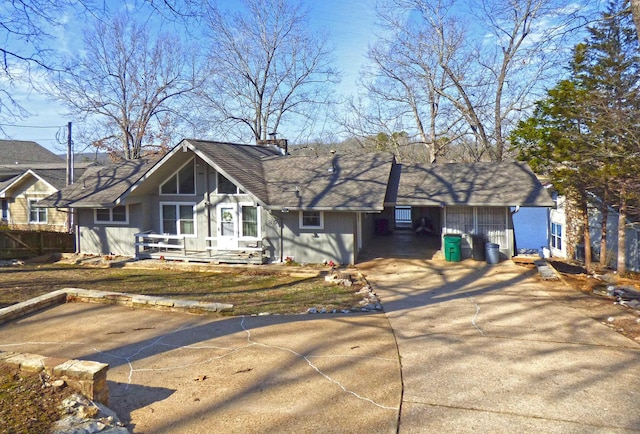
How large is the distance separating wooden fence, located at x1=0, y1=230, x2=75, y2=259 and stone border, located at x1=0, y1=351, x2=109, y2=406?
1714 centimetres

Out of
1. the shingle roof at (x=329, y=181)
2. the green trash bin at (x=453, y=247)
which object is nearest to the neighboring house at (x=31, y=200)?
the shingle roof at (x=329, y=181)

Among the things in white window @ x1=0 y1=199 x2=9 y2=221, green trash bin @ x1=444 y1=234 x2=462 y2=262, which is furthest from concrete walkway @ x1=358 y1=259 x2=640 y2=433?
white window @ x1=0 y1=199 x2=9 y2=221

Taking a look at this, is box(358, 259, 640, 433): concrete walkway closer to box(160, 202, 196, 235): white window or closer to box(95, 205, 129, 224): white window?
box(160, 202, 196, 235): white window

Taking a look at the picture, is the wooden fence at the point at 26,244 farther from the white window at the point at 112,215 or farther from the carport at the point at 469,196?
the carport at the point at 469,196

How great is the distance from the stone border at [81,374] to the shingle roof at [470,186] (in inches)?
508

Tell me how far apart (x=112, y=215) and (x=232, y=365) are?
1469cm

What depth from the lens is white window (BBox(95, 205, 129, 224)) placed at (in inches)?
735

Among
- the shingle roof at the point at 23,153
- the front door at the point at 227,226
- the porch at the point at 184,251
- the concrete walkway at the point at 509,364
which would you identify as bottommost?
the concrete walkway at the point at 509,364

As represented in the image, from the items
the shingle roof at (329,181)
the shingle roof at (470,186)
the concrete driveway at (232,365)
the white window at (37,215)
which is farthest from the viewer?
the white window at (37,215)

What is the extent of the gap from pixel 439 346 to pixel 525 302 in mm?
4266

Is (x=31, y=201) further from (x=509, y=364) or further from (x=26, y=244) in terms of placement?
(x=509, y=364)

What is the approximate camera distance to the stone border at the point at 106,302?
9.32 meters

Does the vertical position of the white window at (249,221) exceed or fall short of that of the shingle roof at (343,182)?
it falls short

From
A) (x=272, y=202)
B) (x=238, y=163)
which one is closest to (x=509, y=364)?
(x=272, y=202)
